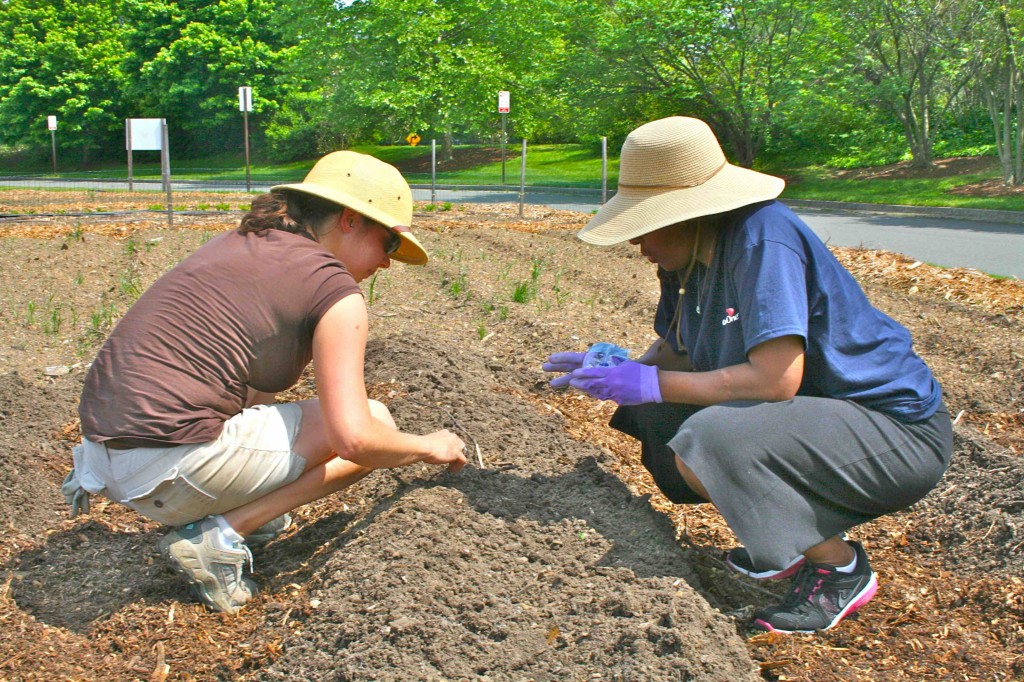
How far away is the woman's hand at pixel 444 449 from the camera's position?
2799mm

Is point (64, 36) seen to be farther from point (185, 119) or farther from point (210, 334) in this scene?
point (210, 334)

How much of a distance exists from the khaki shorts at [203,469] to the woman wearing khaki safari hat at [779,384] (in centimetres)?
95

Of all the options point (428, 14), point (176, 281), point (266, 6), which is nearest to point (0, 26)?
point (266, 6)

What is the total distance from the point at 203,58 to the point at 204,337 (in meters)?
A: 36.3

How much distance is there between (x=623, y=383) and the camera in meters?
2.68

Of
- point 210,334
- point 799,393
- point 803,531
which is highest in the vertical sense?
point 210,334

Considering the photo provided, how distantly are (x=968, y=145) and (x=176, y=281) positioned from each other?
76.8 ft

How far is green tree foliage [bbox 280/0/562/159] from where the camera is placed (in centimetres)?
2844

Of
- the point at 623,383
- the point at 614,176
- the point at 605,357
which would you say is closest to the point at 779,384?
the point at 623,383

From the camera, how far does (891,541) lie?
3.20 m

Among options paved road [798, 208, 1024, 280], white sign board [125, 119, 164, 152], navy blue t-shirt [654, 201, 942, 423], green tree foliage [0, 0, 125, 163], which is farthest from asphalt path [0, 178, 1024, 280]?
green tree foliage [0, 0, 125, 163]

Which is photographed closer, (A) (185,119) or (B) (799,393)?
(B) (799,393)

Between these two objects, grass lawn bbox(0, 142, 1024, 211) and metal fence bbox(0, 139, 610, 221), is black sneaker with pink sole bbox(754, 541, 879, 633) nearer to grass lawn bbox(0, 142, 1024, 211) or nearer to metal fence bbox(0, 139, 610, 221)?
metal fence bbox(0, 139, 610, 221)

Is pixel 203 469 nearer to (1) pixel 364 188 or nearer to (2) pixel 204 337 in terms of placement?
(2) pixel 204 337
